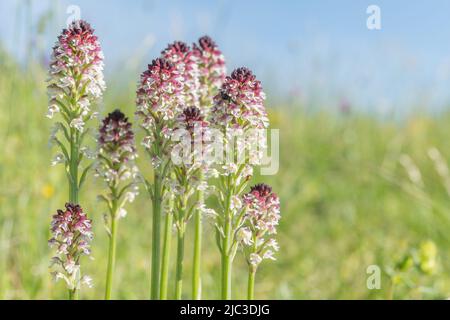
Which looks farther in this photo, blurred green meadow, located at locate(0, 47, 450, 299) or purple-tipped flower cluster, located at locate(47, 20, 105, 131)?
blurred green meadow, located at locate(0, 47, 450, 299)

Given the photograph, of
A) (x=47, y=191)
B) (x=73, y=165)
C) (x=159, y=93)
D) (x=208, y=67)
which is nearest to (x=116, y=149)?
(x=73, y=165)

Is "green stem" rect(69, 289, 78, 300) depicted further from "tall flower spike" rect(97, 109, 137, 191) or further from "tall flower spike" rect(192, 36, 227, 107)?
"tall flower spike" rect(192, 36, 227, 107)

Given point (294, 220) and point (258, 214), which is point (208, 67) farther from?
point (294, 220)

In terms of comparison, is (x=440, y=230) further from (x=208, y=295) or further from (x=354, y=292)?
(x=208, y=295)

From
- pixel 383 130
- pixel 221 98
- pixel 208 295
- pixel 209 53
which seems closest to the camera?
pixel 221 98

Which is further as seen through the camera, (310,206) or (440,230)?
(310,206)

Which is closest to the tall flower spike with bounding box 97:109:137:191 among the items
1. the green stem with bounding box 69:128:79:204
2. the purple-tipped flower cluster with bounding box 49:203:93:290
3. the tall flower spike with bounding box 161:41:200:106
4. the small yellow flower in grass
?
the green stem with bounding box 69:128:79:204

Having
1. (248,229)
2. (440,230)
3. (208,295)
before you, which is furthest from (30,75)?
(248,229)
